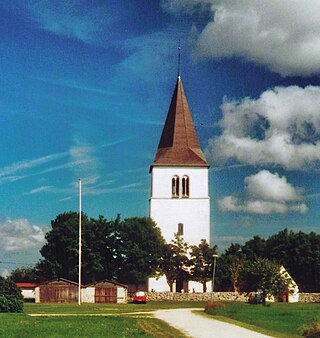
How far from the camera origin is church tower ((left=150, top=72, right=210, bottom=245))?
88875 mm

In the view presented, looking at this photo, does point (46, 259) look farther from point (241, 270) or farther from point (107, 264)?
point (241, 270)

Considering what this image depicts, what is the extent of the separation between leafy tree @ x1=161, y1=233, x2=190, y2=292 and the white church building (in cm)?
708

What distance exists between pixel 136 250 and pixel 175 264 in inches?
232

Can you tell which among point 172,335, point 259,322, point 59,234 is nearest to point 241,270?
point 59,234

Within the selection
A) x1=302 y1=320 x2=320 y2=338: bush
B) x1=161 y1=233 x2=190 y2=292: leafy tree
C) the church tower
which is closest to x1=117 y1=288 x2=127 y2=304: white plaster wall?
x1=161 y1=233 x2=190 y2=292: leafy tree

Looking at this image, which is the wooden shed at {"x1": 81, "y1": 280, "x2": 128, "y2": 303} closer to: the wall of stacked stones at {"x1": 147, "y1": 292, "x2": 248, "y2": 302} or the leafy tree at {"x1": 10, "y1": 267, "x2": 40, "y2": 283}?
the wall of stacked stones at {"x1": 147, "y1": 292, "x2": 248, "y2": 302}

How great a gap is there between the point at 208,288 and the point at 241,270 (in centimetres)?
1018

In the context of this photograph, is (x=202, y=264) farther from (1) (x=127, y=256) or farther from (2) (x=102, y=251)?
(2) (x=102, y=251)

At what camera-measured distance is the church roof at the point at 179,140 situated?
9131 centimetres

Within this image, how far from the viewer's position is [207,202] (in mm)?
90125

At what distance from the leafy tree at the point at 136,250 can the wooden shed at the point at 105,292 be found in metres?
5.37

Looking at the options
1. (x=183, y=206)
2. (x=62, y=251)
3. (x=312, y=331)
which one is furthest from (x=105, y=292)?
(x=312, y=331)

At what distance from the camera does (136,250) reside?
7656 cm

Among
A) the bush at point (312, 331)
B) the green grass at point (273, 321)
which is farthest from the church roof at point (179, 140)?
the bush at point (312, 331)
